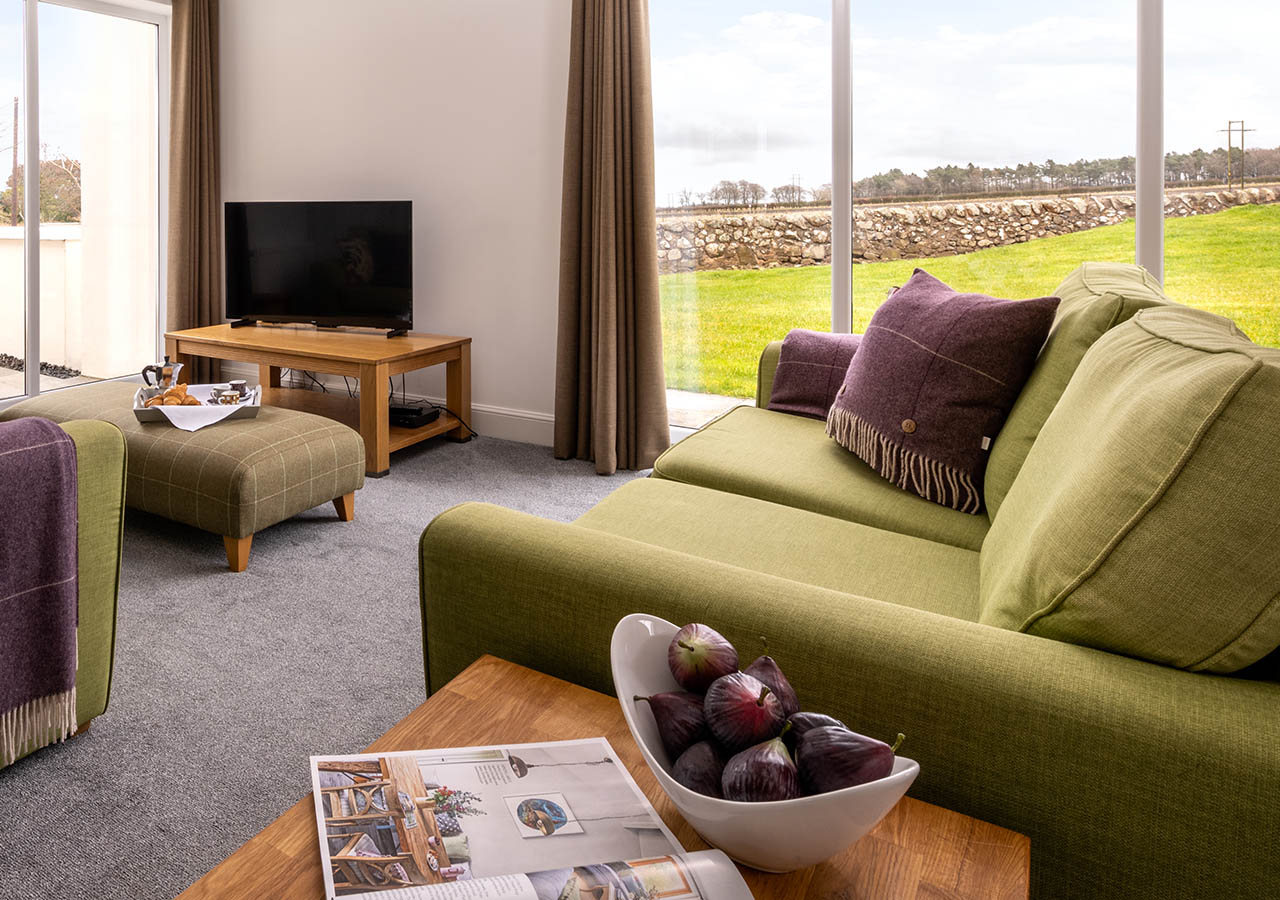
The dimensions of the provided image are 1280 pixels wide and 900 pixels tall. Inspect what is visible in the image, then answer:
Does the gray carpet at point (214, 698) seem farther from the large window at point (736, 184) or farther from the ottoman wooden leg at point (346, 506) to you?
the large window at point (736, 184)

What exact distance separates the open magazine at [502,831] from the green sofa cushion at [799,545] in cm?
65

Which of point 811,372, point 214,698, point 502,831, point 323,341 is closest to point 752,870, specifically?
point 502,831

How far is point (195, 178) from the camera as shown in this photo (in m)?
4.92

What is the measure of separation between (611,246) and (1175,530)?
3.00m

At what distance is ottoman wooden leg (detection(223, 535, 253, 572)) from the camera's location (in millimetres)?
2645

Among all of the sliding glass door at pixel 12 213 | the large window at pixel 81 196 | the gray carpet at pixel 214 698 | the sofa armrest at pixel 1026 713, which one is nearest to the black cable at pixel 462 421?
the gray carpet at pixel 214 698

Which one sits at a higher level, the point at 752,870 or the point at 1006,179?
the point at 1006,179

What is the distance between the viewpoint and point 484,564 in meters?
1.20

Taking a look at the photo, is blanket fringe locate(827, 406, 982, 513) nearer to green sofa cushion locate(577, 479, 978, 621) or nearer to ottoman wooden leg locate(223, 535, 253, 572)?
green sofa cushion locate(577, 479, 978, 621)

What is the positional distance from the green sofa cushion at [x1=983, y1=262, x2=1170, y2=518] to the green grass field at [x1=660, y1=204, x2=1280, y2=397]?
4.82ft

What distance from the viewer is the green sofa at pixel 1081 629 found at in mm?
814

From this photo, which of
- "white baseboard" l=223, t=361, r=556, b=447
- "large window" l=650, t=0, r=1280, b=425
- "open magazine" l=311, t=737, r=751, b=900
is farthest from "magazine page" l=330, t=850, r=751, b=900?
"white baseboard" l=223, t=361, r=556, b=447

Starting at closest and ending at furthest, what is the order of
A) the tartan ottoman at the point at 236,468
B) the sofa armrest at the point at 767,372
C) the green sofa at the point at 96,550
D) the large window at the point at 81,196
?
the green sofa at the point at 96,550, the tartan ottoman at the point at 236,468, the sofa armrest at the point at 767,372, the large window at the point at 81,196

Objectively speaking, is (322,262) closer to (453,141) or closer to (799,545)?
(453,141)
